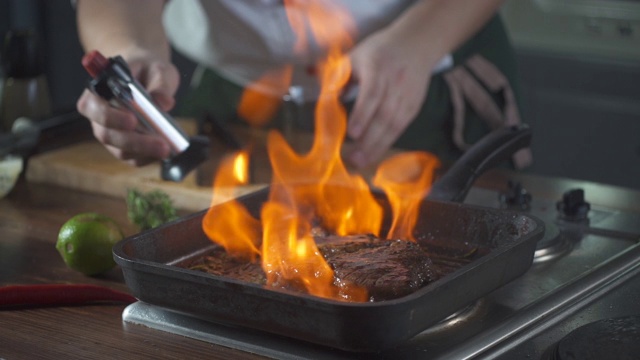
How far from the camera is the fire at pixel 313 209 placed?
99cm

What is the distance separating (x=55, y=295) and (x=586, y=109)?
1938 mm

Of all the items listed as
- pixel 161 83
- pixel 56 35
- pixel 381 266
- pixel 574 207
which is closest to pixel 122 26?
pixel 161 83

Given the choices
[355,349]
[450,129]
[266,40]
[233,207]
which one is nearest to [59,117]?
[266,40]

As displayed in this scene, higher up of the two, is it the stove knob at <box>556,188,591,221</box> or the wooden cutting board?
the stove knob at <box>556,188,591,221</box>

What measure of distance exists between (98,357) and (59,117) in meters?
1.18

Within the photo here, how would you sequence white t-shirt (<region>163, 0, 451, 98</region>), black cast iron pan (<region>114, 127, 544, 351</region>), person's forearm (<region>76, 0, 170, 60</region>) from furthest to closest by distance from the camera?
1. white t-shirt (<region>163, 0, 451, 98</region>)
2. person's forearm (<region>76, 0, 170, 60</region>)
3. black cast iron pan (<region>114, 127, 544, 351</region>)

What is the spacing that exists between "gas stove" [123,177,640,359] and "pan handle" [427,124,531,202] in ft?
0.39


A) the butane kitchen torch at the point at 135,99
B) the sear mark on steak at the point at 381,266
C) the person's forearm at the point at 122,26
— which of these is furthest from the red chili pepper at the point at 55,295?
the person's forearm at the point at 122,26

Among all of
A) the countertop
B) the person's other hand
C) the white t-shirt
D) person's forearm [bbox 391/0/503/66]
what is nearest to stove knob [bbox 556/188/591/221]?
the countertop

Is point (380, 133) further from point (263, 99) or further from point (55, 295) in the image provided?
point (55, 295)

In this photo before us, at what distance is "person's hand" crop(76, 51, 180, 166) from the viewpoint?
1.51 meters

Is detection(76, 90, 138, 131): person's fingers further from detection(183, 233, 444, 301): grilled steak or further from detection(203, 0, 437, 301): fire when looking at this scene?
detection(183, 233, 444, 301): grilled steak

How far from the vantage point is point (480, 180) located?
1.66 m

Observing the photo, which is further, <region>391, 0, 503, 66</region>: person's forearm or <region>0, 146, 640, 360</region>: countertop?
<region>391, 0, 503, 66</region>: person's forearm
